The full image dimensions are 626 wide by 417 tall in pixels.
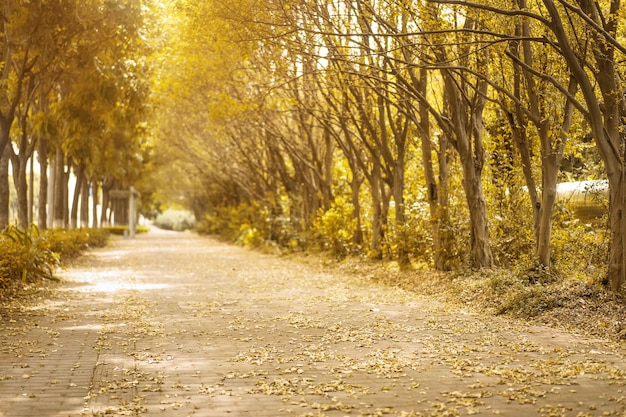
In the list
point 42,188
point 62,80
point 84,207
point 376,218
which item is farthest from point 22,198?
point 84,207

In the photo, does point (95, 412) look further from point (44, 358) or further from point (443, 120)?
point (443, 120)

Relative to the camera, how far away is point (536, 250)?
14078mm

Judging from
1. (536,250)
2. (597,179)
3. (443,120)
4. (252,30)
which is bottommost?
(536,250)

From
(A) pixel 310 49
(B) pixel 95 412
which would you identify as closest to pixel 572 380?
(B) pixel 95 412

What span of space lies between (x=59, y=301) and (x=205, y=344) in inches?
224

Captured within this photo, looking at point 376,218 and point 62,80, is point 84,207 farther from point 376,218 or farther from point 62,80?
point 376,218

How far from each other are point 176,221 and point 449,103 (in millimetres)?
94705

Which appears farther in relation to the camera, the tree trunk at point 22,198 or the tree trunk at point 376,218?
the tree trunk at point 22,198

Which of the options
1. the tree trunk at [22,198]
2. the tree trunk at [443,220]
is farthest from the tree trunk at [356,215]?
the tree trunk at [22,198]

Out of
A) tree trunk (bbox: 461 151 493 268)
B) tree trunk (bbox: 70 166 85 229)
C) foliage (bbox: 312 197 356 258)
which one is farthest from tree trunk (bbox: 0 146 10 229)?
tree trunk (bbox: 70 166 85 229)

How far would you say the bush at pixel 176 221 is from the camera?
105125 millimetres

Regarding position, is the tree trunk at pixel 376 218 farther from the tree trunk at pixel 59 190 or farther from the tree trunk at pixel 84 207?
the tree trunk at pixel 84 207

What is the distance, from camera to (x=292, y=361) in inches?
340

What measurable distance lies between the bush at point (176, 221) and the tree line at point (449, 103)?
3021 inches
